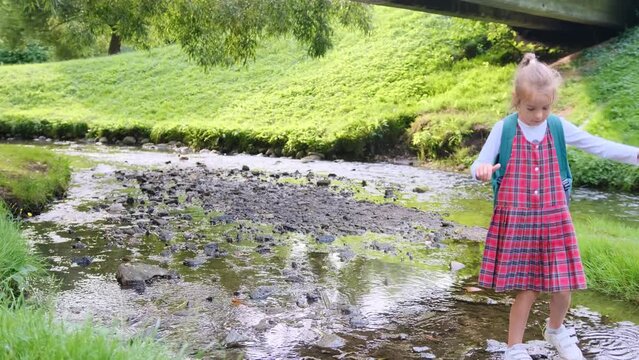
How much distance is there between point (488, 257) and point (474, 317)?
50.7 inches

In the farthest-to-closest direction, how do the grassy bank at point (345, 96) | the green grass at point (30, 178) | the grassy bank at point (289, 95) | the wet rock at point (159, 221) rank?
the grassy bank at point (289, 95) → the grassy bank at point (345, 96) → the green grass at point (30, 178) → the wet rock at point (159, 221)

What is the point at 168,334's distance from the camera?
4.47 meters

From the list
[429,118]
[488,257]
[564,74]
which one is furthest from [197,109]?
[488,257]

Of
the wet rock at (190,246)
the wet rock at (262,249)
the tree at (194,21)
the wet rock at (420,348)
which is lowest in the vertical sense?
the wet rock at (420,348)

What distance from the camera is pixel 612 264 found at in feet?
18.5

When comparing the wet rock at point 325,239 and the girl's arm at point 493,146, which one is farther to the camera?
the wet rock at point 325,239

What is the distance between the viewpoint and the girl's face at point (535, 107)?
11.9 feet

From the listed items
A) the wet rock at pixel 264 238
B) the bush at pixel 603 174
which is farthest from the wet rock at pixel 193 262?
the bush at pixel 603 174

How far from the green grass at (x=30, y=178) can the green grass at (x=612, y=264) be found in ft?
22.5

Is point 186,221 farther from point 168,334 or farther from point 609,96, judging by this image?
point 609,96

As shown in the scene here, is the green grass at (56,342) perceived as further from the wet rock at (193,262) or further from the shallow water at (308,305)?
the wet rock at (193,262)

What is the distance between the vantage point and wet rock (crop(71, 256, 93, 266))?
644cm

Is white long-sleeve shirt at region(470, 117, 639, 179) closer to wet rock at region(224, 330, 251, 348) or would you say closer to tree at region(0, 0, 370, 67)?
wet rock at region(224, 330, 251, 348)

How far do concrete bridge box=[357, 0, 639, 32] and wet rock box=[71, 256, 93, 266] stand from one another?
691cm
